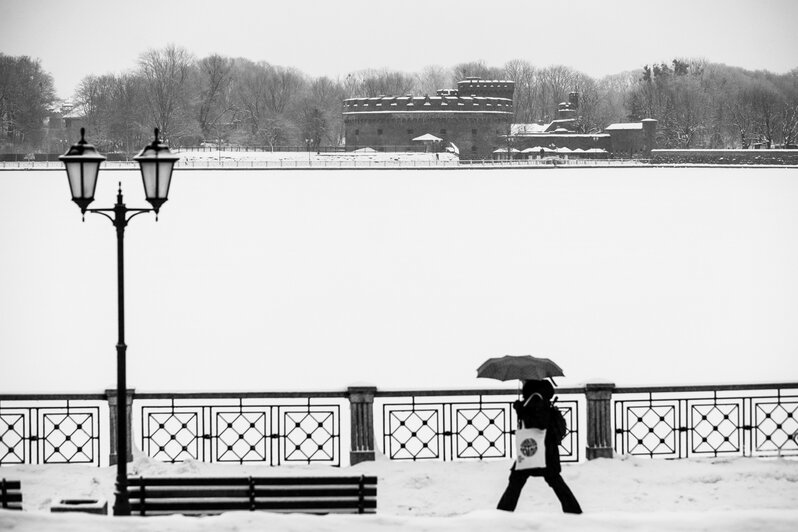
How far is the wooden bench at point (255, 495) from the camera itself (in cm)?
574

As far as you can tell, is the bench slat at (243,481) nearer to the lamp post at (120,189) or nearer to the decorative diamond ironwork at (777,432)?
the lamp post at (120,189)

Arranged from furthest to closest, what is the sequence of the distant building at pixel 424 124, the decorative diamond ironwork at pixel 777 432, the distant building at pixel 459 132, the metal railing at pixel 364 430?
the distant building at pixel 424 124 → the distant building at pixel 459 132 → the decorative diamond ironwork at pixel 777 432 → the metal railing at pixel 364 430

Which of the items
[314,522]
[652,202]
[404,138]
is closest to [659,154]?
[404,138]

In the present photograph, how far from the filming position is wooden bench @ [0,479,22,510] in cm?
575

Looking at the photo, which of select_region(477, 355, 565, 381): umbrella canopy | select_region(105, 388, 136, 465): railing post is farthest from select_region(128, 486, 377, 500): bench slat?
select_region(105, 388, 136, 465): railing post

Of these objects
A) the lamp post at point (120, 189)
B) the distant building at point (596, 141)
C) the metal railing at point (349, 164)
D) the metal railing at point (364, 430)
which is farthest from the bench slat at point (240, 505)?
the distant building at point (596, 141)

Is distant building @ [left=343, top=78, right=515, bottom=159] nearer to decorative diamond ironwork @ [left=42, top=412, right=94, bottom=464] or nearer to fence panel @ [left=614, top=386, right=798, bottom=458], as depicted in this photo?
fence panel @ [left=614, top=386, right=798, bottom=458]

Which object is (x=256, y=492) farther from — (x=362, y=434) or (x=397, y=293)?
(x=397, y=293)

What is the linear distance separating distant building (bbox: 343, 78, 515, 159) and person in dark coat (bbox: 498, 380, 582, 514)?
5920 cm

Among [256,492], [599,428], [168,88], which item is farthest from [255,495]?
[168,88]

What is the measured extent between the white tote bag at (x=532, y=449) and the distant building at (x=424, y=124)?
194ft

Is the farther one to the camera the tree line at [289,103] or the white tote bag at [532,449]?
the tree line at [289,103]

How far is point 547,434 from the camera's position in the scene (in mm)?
6234

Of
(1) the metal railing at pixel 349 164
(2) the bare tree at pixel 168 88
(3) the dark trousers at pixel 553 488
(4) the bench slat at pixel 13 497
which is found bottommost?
(3) the dark trousers at pixel 553 488
